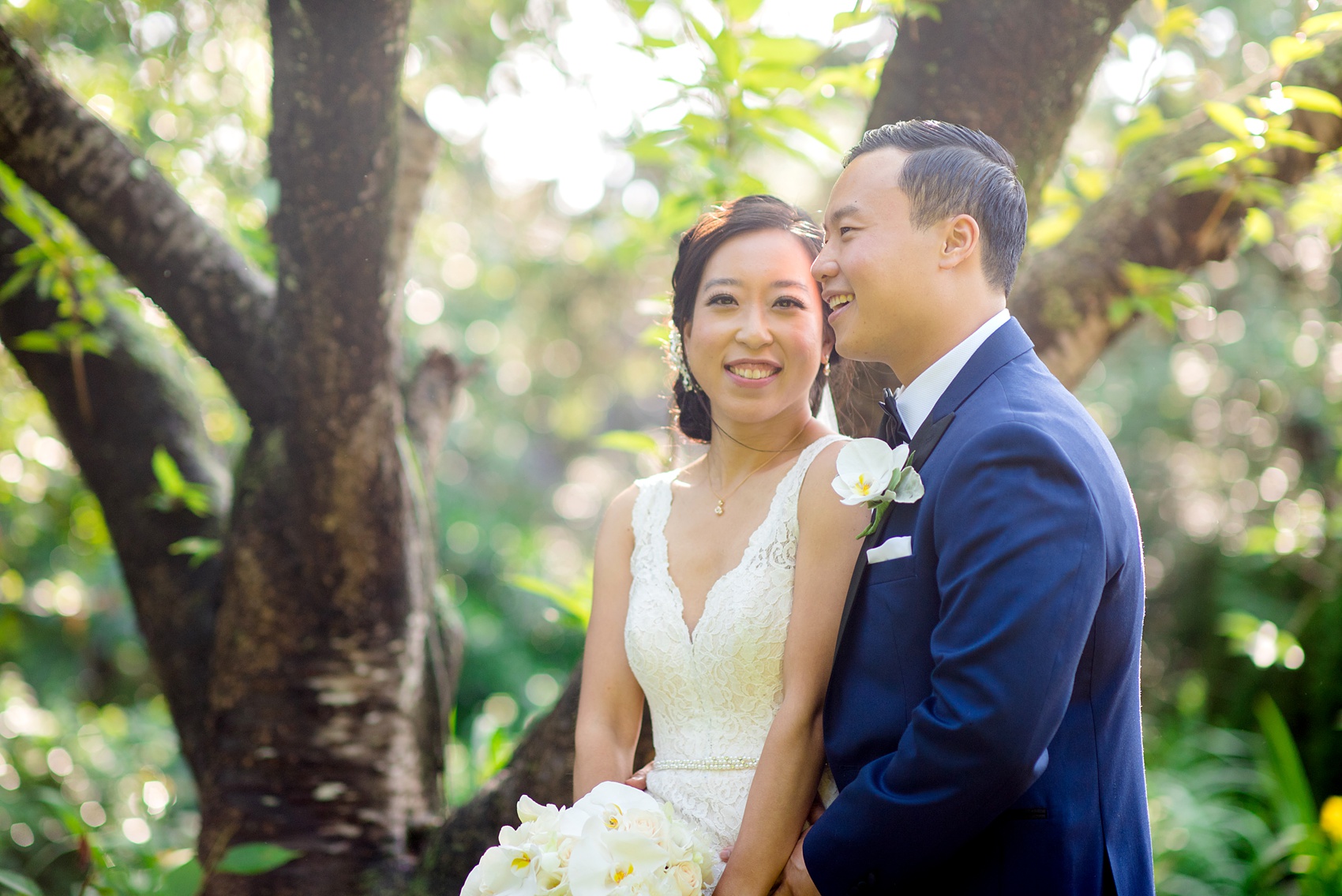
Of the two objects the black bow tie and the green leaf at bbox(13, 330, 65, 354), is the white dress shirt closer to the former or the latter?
the black bow tie

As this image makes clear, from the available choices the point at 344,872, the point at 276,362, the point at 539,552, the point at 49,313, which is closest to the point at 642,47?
the point at 276,362

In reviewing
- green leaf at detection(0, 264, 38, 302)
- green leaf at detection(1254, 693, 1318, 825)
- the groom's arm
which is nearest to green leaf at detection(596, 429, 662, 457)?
the groom's arm

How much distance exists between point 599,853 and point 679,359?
49.1 inches

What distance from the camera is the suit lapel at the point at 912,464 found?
157 cm

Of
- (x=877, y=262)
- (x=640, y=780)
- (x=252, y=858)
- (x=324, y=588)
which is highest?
(x=877, y=262)

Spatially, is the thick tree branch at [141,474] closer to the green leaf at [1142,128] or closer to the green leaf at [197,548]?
the green leaf at [197,548]

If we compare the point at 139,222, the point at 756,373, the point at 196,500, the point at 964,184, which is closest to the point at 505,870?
the point at 756,373

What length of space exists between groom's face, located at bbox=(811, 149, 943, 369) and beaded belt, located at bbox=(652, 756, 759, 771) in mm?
877

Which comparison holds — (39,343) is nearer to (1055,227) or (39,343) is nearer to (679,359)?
(679,359)

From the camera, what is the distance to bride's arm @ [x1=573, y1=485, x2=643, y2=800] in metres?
2.09

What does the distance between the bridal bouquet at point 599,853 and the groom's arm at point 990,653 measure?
315mm

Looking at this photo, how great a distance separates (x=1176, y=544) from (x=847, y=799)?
331 inches

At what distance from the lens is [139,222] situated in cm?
267

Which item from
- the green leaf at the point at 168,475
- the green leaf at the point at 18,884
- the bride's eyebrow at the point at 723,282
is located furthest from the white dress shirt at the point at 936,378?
the green leaf at the point at 18,884
